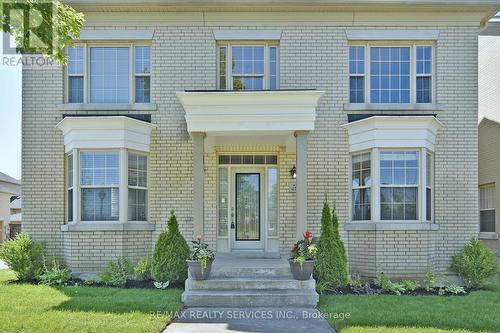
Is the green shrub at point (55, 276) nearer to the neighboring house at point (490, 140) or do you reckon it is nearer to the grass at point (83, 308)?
the grass at point (83, 308)

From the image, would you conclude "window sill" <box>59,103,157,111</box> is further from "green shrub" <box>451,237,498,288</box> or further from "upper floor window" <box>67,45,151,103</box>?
"green shrub" <box>451,237,498,288</box>

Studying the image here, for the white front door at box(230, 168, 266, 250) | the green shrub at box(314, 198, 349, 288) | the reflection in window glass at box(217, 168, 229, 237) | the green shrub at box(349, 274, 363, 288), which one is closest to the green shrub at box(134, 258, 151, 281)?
the reflection in window glass at box(217, 168, 229, 237)

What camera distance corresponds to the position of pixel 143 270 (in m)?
10.5

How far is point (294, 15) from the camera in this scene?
11.8 m

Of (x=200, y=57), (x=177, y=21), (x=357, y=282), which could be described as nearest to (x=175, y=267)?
(x=357, y=282)

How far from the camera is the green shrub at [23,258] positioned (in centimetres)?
1091

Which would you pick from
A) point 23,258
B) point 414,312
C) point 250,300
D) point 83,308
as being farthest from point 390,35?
point 23,258

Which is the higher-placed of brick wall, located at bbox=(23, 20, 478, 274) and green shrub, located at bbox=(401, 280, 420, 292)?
brick wall, located at bbox=(23, 20, 478, 274)

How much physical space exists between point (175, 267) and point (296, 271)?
2521mm

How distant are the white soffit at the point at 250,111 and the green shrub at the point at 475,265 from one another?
4.74 metres

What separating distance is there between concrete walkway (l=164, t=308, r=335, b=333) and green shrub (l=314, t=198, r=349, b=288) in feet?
4.65

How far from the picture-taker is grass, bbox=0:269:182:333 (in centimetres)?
705

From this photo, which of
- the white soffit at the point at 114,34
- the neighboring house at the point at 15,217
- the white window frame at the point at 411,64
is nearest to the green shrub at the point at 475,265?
the white window frame at the point at 411,64

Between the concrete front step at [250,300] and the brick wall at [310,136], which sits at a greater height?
the brick wall at [310,136]
